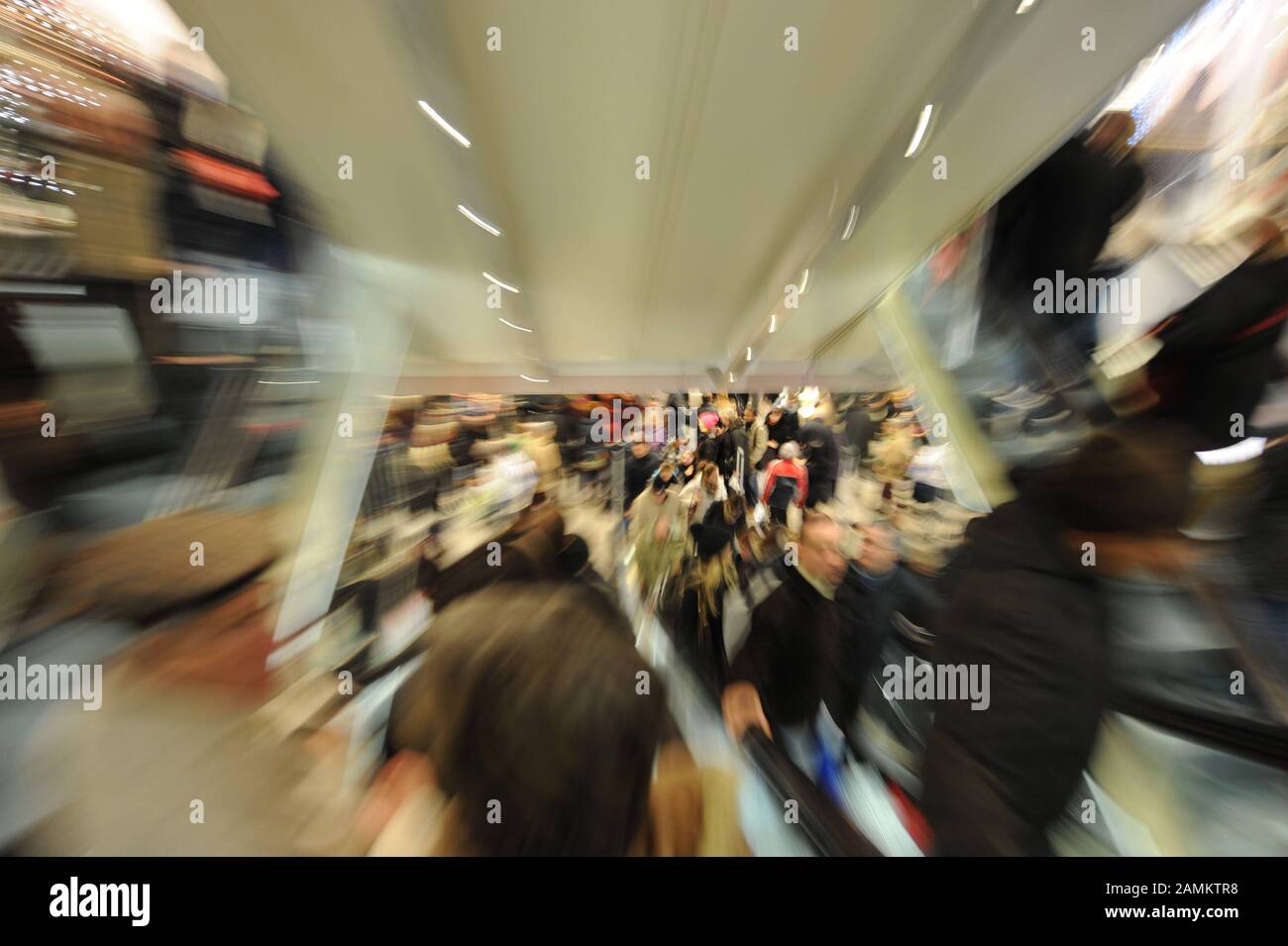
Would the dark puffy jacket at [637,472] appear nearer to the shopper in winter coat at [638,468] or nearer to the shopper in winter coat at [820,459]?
the shopper in winter coat at [638,468]

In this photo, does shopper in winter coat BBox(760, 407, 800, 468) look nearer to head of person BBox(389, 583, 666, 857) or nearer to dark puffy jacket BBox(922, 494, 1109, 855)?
dark puffy jacket BBox(922, 494, 1109, 855)

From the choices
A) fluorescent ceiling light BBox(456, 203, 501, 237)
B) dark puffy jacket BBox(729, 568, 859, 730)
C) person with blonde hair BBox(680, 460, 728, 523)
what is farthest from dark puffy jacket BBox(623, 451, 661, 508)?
fluorescent ceiling light BBox(456, 203, 501, 237)

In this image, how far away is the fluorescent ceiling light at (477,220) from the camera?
1.79 meters

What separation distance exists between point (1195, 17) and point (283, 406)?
2.38m

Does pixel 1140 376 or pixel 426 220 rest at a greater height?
pixel 426 220

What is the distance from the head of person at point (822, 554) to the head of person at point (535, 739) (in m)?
0.93

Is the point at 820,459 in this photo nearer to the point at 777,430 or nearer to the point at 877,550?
the point at 777,430

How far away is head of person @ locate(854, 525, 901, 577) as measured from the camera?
1419 mm

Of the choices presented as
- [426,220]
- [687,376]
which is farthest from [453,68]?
[687,376]

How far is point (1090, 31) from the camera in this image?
1.12 m

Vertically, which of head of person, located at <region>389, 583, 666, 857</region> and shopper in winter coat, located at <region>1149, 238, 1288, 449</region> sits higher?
shopper in winter coat, located at <region>1149, 238, 1288, 449</region>

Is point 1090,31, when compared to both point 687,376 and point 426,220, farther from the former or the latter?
point 687,376

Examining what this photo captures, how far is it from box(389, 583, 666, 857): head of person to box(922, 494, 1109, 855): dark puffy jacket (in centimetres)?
60

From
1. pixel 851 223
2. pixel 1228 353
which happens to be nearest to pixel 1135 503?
pixel 1228 353
